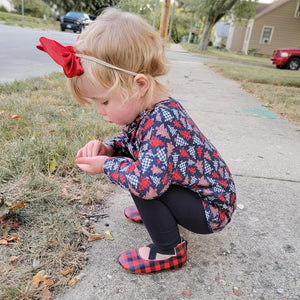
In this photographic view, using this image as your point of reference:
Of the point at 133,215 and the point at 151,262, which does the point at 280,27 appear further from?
the point at 151,262

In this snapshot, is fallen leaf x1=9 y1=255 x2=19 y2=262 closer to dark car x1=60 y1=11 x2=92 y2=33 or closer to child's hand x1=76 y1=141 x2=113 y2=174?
child's hand x1=76 y1=141 x2=113 y2=174

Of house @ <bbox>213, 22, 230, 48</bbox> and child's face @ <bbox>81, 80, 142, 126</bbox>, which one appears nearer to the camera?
child's face @ <bbox>81, 80, 142, 126</bbox>

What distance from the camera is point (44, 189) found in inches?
66.5

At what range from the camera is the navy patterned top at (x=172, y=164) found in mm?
1094

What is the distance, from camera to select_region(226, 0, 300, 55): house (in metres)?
25.8

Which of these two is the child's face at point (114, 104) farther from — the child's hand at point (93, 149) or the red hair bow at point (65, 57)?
the child's hand at point (93, 149)

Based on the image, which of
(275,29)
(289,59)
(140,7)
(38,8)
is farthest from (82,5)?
(275,29)

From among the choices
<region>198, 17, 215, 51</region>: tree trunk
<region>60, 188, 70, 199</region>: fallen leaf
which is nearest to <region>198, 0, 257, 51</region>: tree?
<region>198, 17, 215, 51</region>: tree trunk

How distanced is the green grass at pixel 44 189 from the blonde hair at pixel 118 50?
71 cm

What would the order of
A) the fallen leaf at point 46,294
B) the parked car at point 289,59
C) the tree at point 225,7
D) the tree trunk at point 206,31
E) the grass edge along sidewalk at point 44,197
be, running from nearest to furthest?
the fallen leaf at point 46,294, the grass edge along sidewalk at point 44,197, the parked car at point 289,59, the tree at point 225,7, the tree trunk at point 206,31

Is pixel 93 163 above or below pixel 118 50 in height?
below

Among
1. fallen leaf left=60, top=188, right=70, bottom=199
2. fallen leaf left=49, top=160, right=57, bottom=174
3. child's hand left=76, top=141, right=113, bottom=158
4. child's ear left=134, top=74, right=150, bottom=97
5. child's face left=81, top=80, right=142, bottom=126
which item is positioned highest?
child's ear left=134, top=74, right=150, bottom=97

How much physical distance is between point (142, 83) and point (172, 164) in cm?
35

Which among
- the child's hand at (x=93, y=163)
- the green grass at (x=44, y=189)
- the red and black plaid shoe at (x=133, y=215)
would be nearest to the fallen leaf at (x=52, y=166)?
the green grass at (x=44, y=189)
